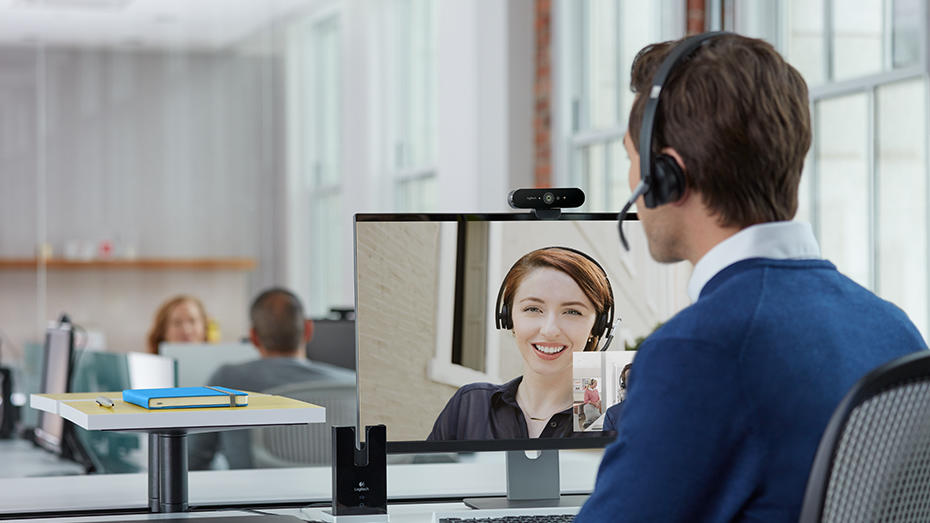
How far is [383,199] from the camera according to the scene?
747 centimetres

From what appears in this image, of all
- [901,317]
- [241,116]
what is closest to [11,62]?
[241,116]

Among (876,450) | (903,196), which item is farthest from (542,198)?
(903,196)

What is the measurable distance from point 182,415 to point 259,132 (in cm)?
573

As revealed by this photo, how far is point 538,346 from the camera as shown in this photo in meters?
1.59

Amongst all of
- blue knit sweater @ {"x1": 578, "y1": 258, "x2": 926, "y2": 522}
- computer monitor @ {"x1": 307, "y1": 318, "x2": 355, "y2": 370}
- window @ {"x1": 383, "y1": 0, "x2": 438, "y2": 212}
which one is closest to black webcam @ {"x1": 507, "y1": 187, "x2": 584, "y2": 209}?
blue knit sweater @ {"x1": 578, "y1": 258, "x2": 926, "y2": 522}

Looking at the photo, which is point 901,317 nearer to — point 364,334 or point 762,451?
point 762,451

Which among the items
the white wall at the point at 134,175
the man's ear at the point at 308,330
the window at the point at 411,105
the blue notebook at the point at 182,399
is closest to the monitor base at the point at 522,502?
the blue notebook at the point at 182,399

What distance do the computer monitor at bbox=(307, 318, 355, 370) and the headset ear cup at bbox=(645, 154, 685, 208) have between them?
245 cm

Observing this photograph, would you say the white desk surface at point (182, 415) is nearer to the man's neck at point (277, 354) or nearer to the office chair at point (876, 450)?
the office chair at point (876, 450)

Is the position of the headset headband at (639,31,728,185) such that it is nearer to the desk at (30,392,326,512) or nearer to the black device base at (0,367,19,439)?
the desk at (30,392,326,512)

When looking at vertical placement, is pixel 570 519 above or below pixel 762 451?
below

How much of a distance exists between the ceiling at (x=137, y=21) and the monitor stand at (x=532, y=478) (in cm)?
579

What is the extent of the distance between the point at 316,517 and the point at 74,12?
5782 mm

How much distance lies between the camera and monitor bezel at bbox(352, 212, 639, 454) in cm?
157
